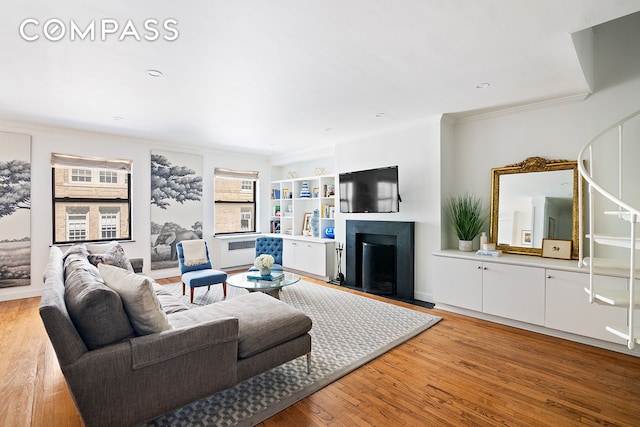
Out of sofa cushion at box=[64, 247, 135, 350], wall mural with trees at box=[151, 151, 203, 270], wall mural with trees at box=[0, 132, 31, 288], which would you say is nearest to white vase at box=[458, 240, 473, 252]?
sofa cushion at box=[64, 247, 135, 350]

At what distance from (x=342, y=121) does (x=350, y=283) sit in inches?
103

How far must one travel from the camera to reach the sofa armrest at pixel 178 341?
5.47 feet

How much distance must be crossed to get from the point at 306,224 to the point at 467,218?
334 cm

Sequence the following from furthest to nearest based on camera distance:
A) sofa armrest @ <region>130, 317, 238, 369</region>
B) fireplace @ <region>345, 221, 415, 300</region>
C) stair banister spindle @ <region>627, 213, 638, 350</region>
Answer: fireplace @ <region>345, 221, 415, 300</region>
stair banister spindle @ <region>627, 213, 638, 350</region>
sofa armrest @ <region>130, 317, 238, 369</region>

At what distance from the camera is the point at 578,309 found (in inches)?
116

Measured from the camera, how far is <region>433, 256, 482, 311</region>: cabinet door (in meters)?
3.62

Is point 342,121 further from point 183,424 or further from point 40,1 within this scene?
point 183,424

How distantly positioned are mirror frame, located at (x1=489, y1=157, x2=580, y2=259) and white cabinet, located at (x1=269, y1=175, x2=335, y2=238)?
8.64 ft

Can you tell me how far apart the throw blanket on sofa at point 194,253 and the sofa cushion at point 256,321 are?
206cm

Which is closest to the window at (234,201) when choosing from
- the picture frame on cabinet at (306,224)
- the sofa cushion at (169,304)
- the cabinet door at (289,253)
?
the cabinet door at (289,253)

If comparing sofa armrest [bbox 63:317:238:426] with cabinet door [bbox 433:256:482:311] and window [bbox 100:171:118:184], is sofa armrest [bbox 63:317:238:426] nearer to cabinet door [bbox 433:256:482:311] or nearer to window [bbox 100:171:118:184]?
cabinet door [bbox 433:256:482:311]

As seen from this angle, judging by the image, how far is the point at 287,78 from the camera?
2861 millimetres

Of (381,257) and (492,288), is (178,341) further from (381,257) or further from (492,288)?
(381,257)

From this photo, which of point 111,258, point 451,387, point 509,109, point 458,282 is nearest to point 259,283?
point 111,258
